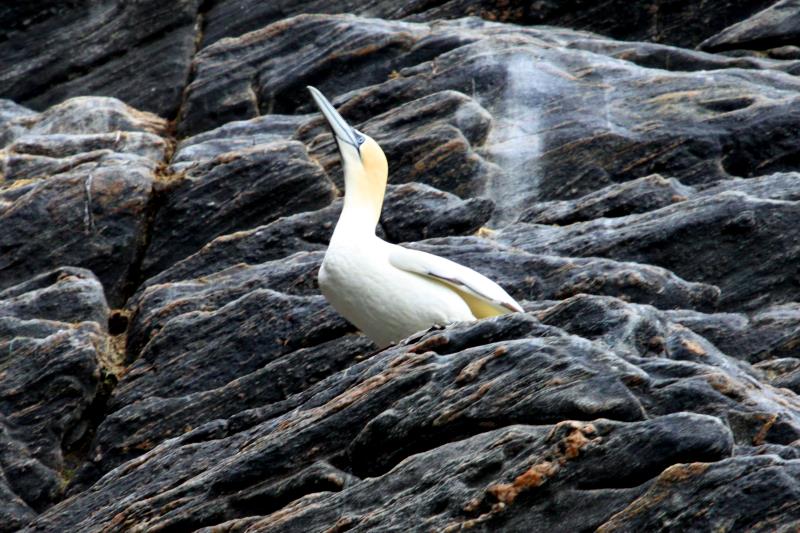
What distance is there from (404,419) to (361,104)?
11.2 metres

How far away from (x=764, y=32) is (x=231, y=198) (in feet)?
31.2

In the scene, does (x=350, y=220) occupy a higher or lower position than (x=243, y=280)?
higher

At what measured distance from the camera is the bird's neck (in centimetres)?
1366

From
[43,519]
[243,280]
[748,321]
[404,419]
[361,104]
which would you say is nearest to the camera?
[404,419]

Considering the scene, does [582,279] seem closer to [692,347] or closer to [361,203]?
[361,203]

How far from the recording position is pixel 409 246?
53.3ft

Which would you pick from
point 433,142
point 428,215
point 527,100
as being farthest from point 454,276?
point 527,100

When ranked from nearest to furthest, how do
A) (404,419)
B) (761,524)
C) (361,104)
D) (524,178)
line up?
(761,524), (404,419), (524,178), (361,104)

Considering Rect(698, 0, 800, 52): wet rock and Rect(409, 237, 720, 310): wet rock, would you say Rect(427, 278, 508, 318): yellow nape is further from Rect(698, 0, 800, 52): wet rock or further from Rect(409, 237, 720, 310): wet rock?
Rect(698, 0, 800, 52): wet rock

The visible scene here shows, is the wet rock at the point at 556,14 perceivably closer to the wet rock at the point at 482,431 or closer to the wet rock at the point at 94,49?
the wet rock at the point at 94,49

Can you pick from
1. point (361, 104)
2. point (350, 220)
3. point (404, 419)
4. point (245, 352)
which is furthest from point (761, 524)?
point (361, 104)

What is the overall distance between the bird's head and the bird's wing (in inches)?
52.2

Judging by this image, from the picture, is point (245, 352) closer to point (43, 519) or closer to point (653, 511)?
point (43, 519)

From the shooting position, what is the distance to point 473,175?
19.1m
